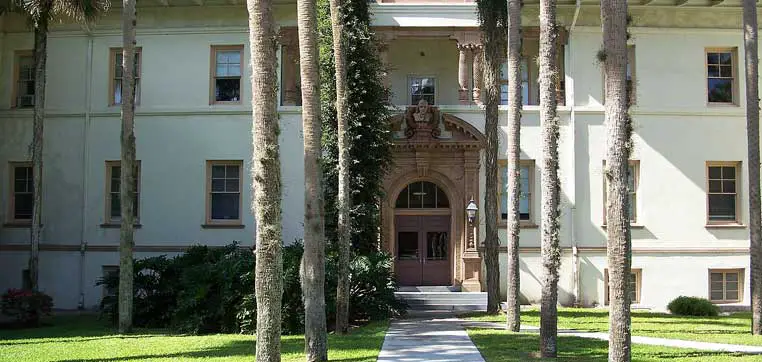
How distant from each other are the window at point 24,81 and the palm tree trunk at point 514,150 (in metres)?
17.8

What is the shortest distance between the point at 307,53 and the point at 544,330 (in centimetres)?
650

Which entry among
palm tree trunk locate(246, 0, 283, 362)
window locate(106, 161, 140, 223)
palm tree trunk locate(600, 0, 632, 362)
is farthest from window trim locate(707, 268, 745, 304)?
window locate(106, 161, 140, 223)

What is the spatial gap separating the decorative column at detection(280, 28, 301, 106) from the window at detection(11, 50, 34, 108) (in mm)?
9069

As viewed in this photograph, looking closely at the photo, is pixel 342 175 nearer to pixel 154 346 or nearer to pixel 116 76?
pixel 154 346

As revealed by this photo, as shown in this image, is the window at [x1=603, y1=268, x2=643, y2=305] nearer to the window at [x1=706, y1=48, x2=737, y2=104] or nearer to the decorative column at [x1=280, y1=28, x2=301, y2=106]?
the window at [x1=706, y1=48, x2=737, y2=104]

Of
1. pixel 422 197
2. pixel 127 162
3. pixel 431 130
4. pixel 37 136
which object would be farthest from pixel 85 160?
pixel 431 130

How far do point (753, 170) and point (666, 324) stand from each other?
447 centimetres

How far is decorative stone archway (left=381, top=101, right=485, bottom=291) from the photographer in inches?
921

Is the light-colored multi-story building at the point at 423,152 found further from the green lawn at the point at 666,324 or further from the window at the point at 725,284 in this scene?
the green lawn at the point at 666,324

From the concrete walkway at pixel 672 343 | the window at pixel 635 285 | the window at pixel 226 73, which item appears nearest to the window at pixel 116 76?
the window at pixel 226 73

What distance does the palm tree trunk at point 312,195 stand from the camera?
1234cm

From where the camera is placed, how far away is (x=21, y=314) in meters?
19.7

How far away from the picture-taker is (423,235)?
24.5 metres

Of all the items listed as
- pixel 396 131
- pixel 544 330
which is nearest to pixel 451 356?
pixel 544 330
